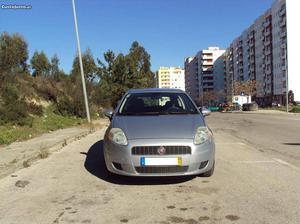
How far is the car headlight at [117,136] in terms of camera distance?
22.8ft

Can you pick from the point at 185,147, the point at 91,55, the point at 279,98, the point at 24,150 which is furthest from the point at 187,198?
the point at 279,98

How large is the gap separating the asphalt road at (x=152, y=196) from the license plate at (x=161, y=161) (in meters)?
0.42

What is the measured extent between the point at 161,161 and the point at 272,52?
115529 mm

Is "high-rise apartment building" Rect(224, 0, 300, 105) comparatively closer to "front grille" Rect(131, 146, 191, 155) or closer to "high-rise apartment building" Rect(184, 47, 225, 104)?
"high-rise apartment building" Rect(184, 47, 225, 104)

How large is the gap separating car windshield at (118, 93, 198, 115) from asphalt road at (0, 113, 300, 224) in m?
1.26

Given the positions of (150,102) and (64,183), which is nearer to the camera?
(64,183)

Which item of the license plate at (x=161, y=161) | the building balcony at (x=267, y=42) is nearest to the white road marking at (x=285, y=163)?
the license plate at (x=161, y=161)

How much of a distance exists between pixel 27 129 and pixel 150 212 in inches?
536

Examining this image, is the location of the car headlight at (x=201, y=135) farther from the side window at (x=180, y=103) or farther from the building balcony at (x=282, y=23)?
the building balcony at (x=282, y=23)

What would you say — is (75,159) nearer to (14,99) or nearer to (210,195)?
(210,195)

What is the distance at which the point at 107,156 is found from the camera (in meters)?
7.21

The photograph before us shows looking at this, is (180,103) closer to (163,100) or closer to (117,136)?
(163,100)

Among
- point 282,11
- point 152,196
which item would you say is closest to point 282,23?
point 282,11

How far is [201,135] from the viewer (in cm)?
710
